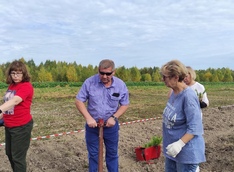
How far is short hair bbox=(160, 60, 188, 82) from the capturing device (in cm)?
246

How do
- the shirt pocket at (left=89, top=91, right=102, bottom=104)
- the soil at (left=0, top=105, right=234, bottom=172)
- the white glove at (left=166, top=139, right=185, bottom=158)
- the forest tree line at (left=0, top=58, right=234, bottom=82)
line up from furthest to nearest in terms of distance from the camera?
the forest tree line at (left=0, top=58, right=234, bottom=82) → the soil at (left=0, top=105, right=234, bottom=172) → the shirt pocket at (left=89, top=91, right=102, bottom=104) → the white glove at (left=166, top=139, right=185, bottom=158)

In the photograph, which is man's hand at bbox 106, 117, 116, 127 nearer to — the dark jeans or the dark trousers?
the dark trousers

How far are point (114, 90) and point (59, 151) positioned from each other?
2.48 metres

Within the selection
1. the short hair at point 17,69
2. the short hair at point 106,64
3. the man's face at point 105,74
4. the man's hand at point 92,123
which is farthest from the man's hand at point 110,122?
the short hair at point 17,69

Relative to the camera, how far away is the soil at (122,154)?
15.5 ft

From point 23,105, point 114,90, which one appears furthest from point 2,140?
point 114,90

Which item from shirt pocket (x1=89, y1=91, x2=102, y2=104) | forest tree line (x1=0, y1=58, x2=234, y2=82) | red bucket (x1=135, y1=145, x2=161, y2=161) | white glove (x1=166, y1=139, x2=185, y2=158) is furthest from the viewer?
forest tree line (x1=0, y1=58, x2=234, y2=82)

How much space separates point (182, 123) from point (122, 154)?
3.01m

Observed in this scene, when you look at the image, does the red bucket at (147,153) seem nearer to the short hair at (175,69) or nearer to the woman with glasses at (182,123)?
Answer: the woman with glasses at (182,123)

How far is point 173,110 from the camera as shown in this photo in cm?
261

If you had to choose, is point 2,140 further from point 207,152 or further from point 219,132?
point 219,132

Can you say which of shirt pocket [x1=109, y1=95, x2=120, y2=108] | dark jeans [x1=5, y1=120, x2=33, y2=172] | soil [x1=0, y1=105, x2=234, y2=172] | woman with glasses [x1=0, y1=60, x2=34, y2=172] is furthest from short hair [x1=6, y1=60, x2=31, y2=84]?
soil [x1=0, y1=105, x2=234, y2=172]

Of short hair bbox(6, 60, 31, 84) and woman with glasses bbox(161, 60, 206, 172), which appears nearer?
woman with glasses bbox(161, 60, 206, 172)

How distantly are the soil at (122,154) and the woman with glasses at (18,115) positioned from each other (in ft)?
4.05
